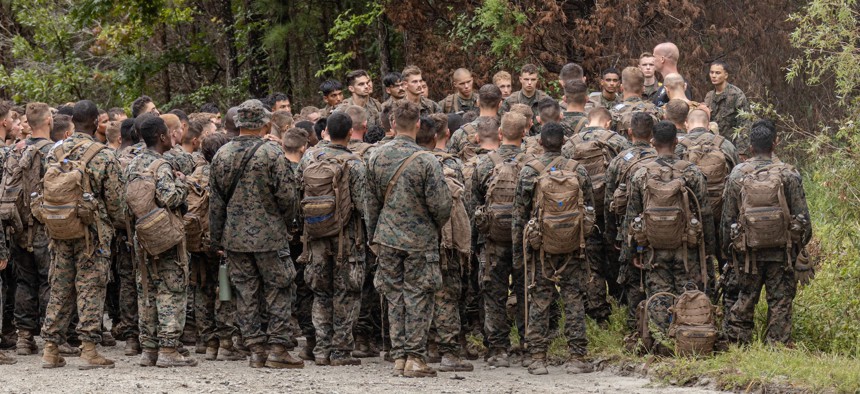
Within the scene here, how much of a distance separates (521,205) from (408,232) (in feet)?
3.55

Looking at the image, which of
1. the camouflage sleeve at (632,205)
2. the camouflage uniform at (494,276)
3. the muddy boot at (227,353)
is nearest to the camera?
the camouflage sleeve at (632,205)

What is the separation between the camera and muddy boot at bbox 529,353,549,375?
995cm

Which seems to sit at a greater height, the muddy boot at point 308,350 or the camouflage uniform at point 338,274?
the camouflage uniform at point 338,274

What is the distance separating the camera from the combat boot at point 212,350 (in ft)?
34.8

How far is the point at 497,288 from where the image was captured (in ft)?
34.2

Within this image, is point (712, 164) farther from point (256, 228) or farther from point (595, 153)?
point (256, 228)

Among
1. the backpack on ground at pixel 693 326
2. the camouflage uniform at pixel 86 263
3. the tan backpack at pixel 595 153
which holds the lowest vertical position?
the backpack on ground at pixel 693 326

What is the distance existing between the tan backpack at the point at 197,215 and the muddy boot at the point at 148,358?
3.12ft

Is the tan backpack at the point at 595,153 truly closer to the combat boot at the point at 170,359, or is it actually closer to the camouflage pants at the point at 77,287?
the combat boot at the point at 170,359

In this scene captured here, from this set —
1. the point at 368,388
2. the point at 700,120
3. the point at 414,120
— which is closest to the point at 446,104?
the point at 700,120

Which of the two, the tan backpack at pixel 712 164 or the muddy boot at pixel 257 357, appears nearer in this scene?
the muddy boot at pixel 257 357

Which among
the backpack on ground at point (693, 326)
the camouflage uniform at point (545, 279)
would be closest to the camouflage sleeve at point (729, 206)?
the backpack on ground at point (693, 326)

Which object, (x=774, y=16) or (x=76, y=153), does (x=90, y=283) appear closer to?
(x=76, y=153)

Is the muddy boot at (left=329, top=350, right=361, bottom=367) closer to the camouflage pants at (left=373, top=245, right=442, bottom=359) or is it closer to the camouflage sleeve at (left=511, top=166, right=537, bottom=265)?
the camouflage pants at (left=373, top=245, right=442, bottom=359)
